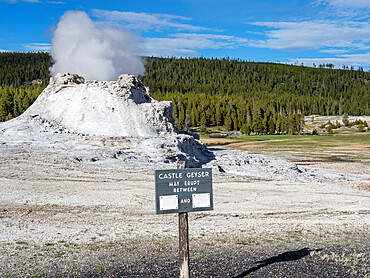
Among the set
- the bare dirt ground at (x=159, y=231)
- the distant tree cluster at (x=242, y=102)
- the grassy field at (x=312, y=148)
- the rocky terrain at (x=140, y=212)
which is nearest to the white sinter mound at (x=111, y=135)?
the rocky terrain at (x=140, y=212)

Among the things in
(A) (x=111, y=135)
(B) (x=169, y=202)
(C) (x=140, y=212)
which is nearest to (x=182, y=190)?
(B) (x=169, y=202)

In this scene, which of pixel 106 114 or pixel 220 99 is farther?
pixel 220 99

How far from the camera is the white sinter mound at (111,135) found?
91.6 ft

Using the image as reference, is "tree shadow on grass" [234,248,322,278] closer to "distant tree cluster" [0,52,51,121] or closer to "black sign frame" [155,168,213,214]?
"black sign frame" [155,168,213,214]

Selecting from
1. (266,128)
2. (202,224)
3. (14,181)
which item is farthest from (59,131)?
(266,128)

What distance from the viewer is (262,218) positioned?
14.3 meters

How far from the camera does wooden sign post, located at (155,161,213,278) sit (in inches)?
259

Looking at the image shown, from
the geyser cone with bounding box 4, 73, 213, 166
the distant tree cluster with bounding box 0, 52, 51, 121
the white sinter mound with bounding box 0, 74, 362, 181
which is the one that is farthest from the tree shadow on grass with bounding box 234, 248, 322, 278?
the distant tree cluster with bounding box 0, 52, 51, 121

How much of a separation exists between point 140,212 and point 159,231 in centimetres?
321

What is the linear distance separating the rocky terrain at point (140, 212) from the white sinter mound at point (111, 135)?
0.17 m

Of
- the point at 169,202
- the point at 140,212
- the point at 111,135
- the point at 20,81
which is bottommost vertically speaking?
the point at 140,212

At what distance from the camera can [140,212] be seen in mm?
14781

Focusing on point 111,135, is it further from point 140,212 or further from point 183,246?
point 183,246

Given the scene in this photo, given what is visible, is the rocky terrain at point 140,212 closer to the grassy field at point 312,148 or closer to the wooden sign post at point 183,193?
the wooden sign post at point 183,193
